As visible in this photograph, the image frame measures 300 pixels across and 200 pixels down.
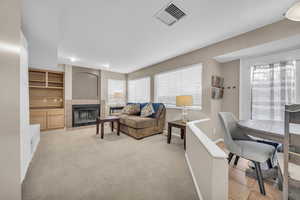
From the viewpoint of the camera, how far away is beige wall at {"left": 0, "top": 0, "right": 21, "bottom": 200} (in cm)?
50

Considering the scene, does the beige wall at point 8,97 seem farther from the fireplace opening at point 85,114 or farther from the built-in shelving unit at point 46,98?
the fireplace opening at point 85,114

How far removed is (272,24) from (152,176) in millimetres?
3105

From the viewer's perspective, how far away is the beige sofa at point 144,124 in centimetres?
320

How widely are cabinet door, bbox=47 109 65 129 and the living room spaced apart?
3 cm

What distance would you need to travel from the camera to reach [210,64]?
→ 282cm

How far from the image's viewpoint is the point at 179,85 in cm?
365

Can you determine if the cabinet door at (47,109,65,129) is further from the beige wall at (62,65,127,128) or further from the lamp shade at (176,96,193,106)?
the lamp shade at (176,96,193,106)

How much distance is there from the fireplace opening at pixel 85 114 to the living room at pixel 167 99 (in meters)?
0.53

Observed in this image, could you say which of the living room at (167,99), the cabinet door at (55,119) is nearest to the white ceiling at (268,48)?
the living room at (167,99)

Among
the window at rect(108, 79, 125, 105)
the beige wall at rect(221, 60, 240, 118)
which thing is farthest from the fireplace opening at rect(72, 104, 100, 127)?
the beige wall at rect(221, 60, 240, 118)

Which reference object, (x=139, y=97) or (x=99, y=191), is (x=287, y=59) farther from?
(x=139, y=97)

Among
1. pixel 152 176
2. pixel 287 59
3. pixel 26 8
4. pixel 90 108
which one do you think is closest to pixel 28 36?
pixel 26 8

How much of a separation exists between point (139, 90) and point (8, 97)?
4.74 m

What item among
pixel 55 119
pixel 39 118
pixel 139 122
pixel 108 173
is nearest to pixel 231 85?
pixel 139 122
